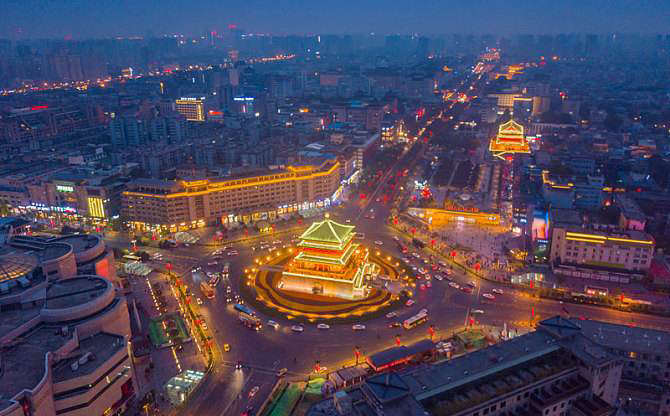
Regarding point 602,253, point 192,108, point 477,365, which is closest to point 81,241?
point 477,365

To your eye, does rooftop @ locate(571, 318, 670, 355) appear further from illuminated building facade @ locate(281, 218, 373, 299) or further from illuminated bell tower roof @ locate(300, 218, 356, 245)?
illuminated bell tower roof @ locate(300, 218, 356, 245)

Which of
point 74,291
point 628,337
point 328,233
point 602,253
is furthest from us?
point 602,253

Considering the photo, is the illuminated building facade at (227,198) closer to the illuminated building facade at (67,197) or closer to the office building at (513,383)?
the illuminated building facade at (67,197)

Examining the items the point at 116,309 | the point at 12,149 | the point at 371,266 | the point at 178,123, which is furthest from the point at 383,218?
the point at 12,149

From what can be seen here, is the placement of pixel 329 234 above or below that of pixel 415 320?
above

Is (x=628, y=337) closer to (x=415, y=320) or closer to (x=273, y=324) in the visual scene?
(x=415, y=320)

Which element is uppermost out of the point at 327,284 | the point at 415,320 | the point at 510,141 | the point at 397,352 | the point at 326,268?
the point at 510,141

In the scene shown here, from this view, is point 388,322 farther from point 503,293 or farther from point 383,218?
point 383,218
